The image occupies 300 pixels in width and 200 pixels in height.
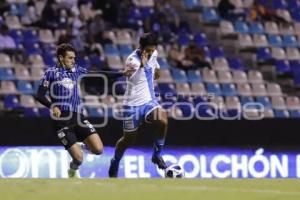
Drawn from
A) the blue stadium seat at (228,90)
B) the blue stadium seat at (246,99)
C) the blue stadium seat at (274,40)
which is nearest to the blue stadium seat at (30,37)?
the blue stadium seat at (228,90)

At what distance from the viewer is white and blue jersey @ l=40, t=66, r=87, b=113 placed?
40.3 feet

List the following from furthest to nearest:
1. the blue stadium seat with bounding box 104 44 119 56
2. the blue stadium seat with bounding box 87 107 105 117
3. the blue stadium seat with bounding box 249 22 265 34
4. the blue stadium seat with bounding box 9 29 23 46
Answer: the blue stadium seat with bounding box 249 22 265 34 < the blue stadium seat with bounding box 104 44 119 56 < the blue stadium seat with bounding box 9 29 23 46 < the blue stadium seat with bounding box 87 107 105 117

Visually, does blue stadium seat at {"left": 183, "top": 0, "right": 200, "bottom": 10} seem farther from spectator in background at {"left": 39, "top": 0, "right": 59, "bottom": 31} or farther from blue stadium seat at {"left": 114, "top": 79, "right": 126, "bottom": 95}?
blue stadium seat at {"left": 114, "top": 79, "right": 126, "bottom": 95}

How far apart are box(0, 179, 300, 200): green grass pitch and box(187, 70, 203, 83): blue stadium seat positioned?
31.3 ft

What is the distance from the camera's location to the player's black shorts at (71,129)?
12305mm

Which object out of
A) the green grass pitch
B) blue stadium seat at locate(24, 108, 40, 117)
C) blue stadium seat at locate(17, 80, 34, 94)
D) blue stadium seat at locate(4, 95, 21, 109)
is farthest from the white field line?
blue stadium seat at locate(17, 80, 34, 94)

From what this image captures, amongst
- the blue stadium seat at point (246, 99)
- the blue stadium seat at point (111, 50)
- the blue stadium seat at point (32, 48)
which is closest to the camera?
the blue stadium seat at point (32, 48)

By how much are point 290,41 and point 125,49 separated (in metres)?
4.44

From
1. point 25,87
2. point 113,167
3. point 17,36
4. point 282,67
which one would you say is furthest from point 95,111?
point 282,67

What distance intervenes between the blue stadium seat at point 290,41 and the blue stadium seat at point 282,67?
66cm

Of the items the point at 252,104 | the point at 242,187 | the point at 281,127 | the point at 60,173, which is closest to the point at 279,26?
the point at 252,104

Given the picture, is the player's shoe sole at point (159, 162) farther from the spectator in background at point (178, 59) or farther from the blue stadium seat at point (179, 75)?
the spectator in background at point (178, 59)

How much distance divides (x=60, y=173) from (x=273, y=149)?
3826mm

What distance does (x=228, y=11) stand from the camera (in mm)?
22797
